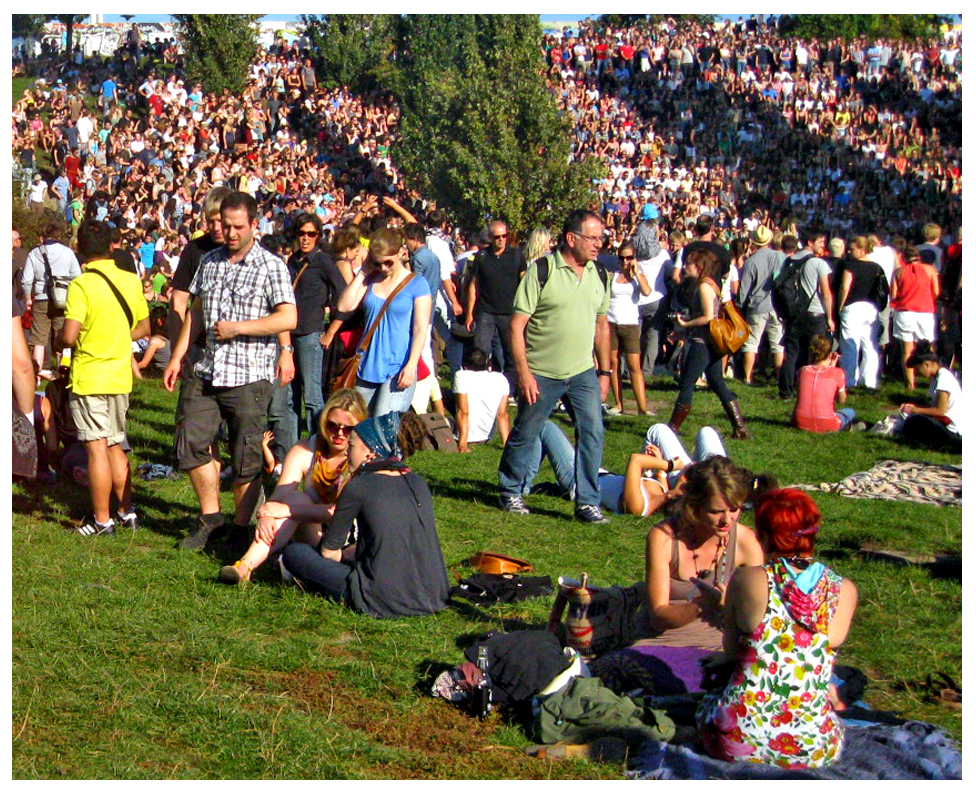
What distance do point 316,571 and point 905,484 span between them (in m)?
4.82

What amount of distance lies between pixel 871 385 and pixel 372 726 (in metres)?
9.83

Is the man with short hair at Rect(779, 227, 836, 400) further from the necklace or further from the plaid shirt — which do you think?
the necklace

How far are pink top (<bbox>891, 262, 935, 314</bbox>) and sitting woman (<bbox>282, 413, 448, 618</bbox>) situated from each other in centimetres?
902

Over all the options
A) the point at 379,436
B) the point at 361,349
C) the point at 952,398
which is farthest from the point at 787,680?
the point at 952,398

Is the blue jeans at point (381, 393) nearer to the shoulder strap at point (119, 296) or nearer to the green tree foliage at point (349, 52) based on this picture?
the shoulder strap at point (119, 296)

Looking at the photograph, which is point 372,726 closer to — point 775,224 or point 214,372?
point 214,372

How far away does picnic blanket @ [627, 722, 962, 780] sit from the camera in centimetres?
410

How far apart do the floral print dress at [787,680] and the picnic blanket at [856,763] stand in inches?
2.2

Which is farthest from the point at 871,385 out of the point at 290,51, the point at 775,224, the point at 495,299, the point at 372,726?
the point at 290,51

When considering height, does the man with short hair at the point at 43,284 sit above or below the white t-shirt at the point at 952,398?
above

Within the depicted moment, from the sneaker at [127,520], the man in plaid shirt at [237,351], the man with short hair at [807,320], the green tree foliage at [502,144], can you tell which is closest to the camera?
the man in plaid shirt at [237,351]

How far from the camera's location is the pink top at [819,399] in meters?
11.3

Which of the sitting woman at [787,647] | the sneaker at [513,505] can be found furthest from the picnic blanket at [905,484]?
the sitting woman at [787,647]

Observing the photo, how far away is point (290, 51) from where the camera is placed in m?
46.2
